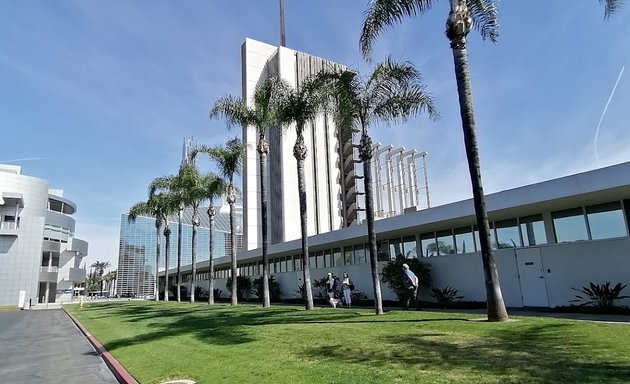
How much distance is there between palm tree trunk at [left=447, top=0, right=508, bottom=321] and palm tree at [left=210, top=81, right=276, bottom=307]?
1204 cm

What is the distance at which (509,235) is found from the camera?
18516 millimetres

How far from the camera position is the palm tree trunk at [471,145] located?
36.1ft

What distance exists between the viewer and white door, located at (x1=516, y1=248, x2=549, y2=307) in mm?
17172

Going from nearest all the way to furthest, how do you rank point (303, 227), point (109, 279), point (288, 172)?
point (303, 227) → point (288, 172) → point (109, 279)

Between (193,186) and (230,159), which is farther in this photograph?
(193,186)

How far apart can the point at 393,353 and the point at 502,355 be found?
186 centimetres

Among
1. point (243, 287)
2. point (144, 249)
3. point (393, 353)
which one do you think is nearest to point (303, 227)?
point (393, 353)

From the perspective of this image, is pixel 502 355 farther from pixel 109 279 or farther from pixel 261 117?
pixel 109 279

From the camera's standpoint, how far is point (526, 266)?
697 inches

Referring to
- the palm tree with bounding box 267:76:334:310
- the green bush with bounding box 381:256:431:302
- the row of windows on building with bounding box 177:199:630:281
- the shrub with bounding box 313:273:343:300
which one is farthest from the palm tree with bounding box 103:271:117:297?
the green bush with bounding box 381:256:431:302

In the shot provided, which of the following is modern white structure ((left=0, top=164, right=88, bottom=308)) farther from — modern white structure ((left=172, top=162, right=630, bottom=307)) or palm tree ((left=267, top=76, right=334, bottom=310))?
modern white structure ((left=172, top=162, right=630, bottom=307))

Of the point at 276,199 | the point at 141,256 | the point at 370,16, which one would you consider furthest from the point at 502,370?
the point at 141,256

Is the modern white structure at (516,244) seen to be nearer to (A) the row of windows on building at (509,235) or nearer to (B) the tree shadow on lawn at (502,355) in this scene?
(A) the row of windows on building at (509,235)

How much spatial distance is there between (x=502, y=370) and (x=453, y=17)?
957 centimetres
